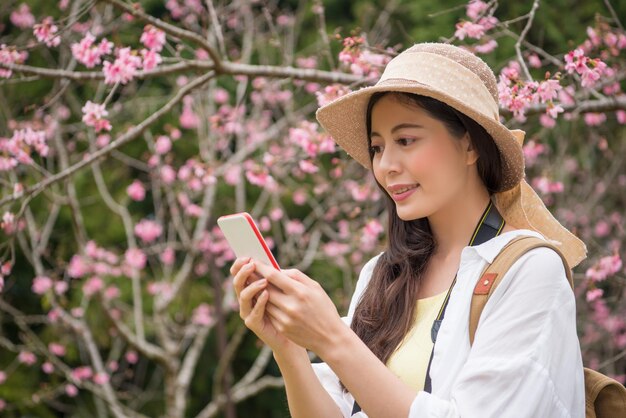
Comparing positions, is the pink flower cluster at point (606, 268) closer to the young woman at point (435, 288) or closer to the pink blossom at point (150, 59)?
the young woman at point (435, 288)

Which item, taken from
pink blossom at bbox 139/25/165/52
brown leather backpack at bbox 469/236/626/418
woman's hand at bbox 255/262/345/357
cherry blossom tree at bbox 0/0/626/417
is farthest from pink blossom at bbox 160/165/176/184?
brown leather backpack at bbox 469/236/626/418

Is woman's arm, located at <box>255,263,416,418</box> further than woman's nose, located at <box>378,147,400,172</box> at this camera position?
No

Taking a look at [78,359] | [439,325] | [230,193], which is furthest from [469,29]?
[78,359]

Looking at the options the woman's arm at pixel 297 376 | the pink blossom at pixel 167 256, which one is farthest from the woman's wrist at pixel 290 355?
the pink blossom at pixel 167 256

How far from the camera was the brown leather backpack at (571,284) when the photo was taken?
1593 millimetres

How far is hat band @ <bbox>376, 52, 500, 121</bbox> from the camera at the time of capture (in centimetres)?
172

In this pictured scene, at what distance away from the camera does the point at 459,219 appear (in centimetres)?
185

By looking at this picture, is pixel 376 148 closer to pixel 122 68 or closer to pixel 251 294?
pixel 251 294

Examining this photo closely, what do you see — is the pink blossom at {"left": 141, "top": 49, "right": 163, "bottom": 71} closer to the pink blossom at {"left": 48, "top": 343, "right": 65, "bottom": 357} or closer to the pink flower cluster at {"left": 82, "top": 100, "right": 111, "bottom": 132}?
the pink flower cluster at {"left": 82, "top": 100, "right": 111, "bottom": 132}

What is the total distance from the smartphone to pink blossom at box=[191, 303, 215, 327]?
5.22 metres

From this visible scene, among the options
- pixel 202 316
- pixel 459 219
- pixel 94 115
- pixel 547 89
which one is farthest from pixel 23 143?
pixel 202 316

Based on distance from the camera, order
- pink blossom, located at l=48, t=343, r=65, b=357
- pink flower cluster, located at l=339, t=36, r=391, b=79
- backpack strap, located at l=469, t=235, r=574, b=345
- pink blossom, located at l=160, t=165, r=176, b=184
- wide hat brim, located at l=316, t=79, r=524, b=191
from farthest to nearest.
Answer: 1. pink blossom, located at l=48, t=343, r=65, b=357
2. pink blossom, located at l=160, t=165, r=176, b=184
3. pink flower cluster, located at l=339, t=36, r=391, b=79
4. wide hat brim, located at l=316, t=79, r=524, b=191
5. backpack strap, located at l=469, t=235, r=574, b=345

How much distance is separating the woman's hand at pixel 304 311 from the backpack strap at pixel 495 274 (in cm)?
25

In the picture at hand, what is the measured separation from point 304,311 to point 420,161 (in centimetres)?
41
